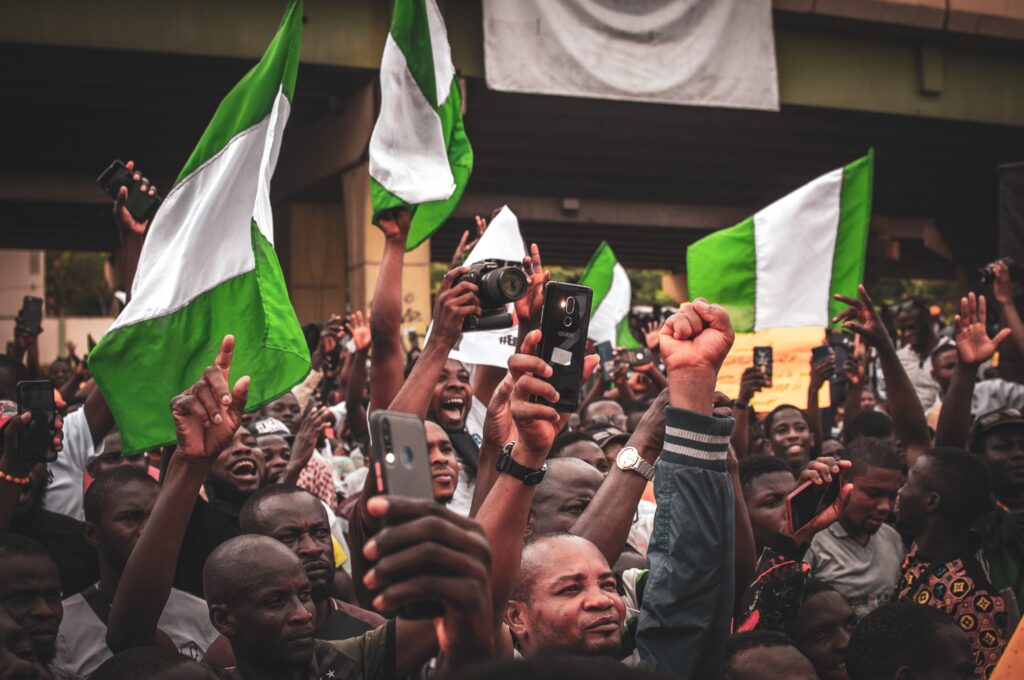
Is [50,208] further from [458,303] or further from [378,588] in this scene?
[378,588]

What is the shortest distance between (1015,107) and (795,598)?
45.6 feet

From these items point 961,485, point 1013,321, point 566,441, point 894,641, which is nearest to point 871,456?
point 961,485

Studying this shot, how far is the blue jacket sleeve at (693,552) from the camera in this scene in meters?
2.71

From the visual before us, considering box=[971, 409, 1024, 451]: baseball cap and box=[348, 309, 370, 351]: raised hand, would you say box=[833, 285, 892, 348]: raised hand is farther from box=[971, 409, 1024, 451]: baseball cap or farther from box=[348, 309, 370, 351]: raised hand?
box=[348, 309, 370, 351]: raised hand

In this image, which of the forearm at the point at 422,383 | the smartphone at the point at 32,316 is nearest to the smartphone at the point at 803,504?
the forearm at the point at 422,383

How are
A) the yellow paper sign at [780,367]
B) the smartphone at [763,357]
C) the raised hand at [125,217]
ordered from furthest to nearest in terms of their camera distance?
the yellow paper sign at [780,367], the smartphone at [763,357], the raised hand at [125,217]

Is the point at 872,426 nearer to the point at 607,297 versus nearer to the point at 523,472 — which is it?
the point at 607,297

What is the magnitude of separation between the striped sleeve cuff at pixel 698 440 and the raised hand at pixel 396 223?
7.27 ft

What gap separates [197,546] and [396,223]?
1.62 m

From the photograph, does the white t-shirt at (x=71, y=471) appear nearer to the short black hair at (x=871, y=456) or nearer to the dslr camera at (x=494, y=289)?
the dslr camera at (x=494, y=289)

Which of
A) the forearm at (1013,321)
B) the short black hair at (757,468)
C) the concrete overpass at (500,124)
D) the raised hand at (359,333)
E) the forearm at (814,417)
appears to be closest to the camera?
the short black hair at (757,468)

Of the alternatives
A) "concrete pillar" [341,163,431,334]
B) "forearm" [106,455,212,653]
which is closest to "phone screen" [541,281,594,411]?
"forearm" [106,455,212,653]

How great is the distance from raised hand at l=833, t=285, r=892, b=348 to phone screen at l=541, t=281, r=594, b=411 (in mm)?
2936

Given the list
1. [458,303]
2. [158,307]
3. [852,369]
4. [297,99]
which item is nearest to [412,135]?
[158,307]
